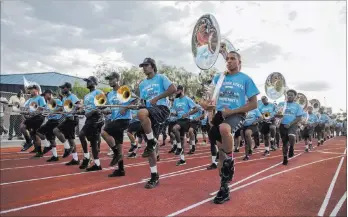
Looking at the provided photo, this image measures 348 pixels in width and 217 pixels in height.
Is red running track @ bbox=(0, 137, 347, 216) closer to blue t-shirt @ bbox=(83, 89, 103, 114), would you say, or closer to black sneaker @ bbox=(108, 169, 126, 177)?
black sneaker @ bbox=(108, 169, 126, 177)

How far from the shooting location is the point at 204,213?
4.00 metres

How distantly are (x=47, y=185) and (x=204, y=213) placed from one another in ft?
10.6

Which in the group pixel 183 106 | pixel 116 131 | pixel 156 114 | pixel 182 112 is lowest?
pixel 116 131

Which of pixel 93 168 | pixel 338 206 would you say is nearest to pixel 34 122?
pixel 93 168

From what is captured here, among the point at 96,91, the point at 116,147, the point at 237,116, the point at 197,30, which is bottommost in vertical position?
the point at 116,147

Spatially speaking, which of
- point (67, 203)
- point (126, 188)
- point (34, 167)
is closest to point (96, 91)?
point (34, 167)

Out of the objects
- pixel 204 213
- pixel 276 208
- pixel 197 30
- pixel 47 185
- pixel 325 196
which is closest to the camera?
pixel 204 213

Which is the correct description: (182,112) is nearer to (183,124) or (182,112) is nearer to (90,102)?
(183,124)

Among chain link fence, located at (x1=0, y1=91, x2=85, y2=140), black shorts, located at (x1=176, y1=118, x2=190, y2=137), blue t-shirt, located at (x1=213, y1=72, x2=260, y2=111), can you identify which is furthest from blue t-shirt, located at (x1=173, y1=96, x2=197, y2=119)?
blue t-shirt, located at (x1=213, y1=72, x2=260, y2=111)

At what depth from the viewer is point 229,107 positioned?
16.1 feet

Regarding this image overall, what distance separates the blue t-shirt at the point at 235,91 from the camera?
16.0 feet

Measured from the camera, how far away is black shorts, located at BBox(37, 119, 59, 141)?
9430 mm

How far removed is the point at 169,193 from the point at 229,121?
60.3 inches

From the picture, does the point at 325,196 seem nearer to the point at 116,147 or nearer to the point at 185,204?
the point at 185,204
